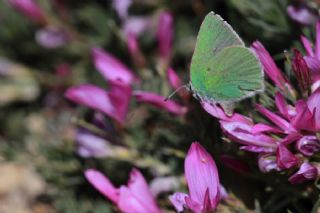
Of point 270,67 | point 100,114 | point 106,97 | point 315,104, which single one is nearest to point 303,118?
point 315,104

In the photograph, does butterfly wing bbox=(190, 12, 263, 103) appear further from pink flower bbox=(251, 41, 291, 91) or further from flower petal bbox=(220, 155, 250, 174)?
flower petal bbox=(220, 155, 250, 174)

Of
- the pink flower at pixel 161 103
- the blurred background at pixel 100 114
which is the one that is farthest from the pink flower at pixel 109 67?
the pink flower at pixel 161 103

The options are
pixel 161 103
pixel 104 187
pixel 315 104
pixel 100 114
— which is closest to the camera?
pixel 315 104

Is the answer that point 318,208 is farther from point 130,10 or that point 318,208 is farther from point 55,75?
point 55,75

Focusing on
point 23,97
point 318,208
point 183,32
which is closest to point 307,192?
point 318,208

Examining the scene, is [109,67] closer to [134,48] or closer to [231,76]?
[134,48]

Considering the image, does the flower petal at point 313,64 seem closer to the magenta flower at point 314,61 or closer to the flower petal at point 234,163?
the magenta flower at point 314,61

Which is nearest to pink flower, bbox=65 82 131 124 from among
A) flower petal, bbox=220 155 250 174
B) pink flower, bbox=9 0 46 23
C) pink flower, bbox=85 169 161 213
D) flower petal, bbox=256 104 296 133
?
pink flower, bbox=85 169 161 213
